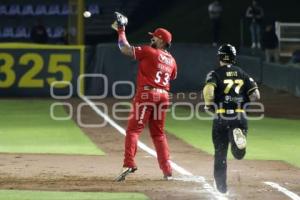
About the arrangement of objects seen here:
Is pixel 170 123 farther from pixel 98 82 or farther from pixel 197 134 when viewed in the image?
pixel 98 82

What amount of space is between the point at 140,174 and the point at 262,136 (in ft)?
22.2

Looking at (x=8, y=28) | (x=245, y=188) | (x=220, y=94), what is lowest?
(x=245, y=188)

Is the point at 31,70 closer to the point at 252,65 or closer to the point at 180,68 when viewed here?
the point at 180,68

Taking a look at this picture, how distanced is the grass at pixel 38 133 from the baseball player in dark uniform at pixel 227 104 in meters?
5.53

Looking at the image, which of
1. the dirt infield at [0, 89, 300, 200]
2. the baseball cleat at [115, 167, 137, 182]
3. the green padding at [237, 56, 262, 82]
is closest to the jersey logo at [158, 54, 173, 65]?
the baseball cleat at [115, 167, 137, 182]

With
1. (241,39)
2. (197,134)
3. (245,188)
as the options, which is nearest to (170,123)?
(197,134)

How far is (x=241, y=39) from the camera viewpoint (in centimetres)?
3891

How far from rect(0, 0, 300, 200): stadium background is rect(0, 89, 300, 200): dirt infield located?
16mm

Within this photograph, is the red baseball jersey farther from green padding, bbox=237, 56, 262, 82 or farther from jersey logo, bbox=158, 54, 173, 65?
green padding, bbox=237, 56, 262, 82

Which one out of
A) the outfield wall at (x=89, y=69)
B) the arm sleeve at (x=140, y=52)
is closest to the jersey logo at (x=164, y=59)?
the arm sleeve at (x=140, y=52)

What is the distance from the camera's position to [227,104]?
11266mm

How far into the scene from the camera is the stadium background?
12.6 metres

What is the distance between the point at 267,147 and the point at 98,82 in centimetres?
1296

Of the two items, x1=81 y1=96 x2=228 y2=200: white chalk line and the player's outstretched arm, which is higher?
the player's outstretched arm
